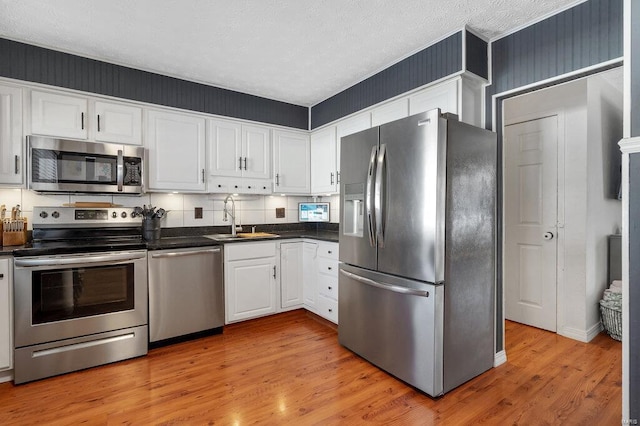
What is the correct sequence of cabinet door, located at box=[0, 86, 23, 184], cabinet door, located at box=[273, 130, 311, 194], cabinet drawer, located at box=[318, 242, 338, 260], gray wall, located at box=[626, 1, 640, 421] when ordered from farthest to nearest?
cabinet door, located at box=[273, 130, 311, 194] < cabinet drawer, located at box=[318, 242, 338, 260] < cabinet door, located at box=[0, 86, 23, 184] < gray wall, located at box=[626, 1, 640, 421]

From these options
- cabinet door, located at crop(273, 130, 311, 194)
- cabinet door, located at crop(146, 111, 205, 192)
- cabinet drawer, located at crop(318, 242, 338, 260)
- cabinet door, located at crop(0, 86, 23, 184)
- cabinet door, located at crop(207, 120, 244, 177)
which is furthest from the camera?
cabinet door, located at crop(273, 130, 311, 194)

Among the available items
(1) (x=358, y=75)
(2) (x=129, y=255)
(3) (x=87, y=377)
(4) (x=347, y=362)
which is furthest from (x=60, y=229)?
(1) (x=358, y=75)

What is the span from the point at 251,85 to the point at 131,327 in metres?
2.51

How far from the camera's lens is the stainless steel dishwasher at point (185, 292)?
2764mm

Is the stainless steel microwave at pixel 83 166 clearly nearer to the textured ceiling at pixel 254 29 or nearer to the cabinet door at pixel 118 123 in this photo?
the cabinet door at pixel 118 123

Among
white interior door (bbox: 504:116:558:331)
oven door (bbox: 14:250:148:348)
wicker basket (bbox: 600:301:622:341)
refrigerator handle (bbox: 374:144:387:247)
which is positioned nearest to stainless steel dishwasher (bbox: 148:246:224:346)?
oven door (bbox: 14:250:148:348)

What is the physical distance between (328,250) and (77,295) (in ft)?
6.86

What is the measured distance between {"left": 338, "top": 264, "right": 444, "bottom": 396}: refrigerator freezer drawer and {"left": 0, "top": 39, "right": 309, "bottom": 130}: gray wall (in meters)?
2.10

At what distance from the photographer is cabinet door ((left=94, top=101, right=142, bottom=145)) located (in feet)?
9.23

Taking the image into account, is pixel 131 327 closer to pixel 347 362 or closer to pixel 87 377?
pixel 87 377

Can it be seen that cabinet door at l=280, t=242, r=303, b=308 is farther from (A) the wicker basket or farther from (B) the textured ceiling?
(A) the wicker basket

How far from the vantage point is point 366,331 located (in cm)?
251

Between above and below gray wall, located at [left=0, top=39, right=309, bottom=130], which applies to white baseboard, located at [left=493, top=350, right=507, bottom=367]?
below

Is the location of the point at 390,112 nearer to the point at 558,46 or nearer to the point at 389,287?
the point at 558,46
